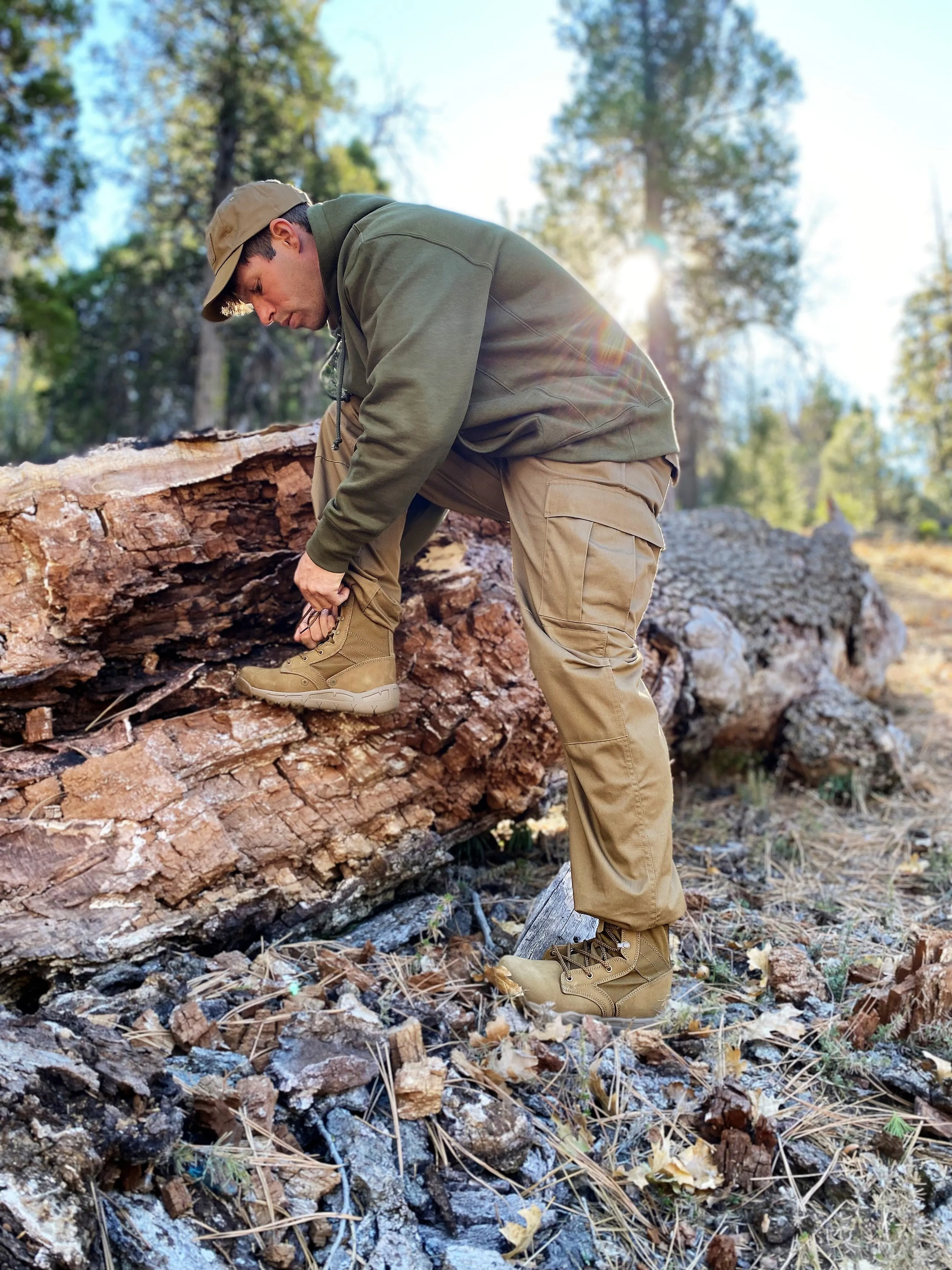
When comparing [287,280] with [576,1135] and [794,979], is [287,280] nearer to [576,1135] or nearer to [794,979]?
[576,1135]

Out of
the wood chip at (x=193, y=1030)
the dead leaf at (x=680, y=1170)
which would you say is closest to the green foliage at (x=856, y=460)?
the dead leaf at (x=680, y=1170)

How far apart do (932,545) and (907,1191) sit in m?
15.5

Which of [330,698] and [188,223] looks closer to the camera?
[330,698]

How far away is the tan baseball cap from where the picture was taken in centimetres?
233

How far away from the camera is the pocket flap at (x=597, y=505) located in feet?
7.47

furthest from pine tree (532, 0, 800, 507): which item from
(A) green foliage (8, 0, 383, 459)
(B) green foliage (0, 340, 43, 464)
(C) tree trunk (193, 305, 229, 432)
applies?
(B) green foliage (0, 340, 43, 464)

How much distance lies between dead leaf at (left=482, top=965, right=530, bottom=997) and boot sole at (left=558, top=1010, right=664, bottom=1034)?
0.13 m

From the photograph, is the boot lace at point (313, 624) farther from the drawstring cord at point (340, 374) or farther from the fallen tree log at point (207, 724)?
the drawstring cord at point (340, 374)

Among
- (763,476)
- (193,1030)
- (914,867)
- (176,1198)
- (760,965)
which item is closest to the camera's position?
(176,1198)

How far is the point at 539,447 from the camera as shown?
231cm

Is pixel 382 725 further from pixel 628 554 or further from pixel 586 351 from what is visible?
pixel 586 351

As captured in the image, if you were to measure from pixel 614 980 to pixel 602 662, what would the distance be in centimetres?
85

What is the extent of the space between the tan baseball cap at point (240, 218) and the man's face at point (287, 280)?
4 centimetres

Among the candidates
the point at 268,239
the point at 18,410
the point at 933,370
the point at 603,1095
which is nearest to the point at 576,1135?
the point at 603,1095
